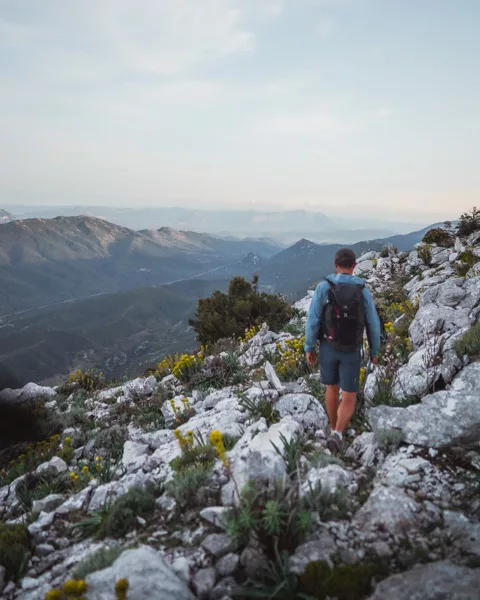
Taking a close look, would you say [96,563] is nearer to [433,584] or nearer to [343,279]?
[433,584]

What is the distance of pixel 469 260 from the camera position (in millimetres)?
13297

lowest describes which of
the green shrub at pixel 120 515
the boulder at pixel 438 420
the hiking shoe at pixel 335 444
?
the green shrub at pixel 120 515

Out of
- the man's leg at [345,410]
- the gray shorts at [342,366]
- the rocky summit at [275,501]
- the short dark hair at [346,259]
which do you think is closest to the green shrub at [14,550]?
the rocky summit at [275,501]

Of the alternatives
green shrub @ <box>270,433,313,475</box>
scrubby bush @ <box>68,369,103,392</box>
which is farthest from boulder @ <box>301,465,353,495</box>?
scrubby bush @ <box>68,369,103,392</box>

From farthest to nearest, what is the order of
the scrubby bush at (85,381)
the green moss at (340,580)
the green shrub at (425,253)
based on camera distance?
the green shrub at (425,253) < the scrubby bush at (85,381) < the green moss at (340,580)

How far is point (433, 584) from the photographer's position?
2291 mm

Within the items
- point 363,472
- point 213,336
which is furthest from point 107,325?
point 363,472

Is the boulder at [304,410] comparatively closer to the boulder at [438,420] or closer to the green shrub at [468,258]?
the boulder at [438,420]

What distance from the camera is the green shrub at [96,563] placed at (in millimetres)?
2859

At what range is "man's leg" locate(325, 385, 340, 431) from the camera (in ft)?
15.8

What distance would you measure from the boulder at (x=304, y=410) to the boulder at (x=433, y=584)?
2.69 meters

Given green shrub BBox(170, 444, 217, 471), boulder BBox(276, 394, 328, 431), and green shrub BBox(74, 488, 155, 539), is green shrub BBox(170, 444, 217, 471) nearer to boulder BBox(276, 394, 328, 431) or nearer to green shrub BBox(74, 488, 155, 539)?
green shrub BBox(74, 488, 155, 539)

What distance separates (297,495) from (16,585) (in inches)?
100.0

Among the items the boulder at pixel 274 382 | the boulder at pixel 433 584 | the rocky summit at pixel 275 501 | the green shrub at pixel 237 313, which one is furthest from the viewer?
the green shrub at pixel 237 313
